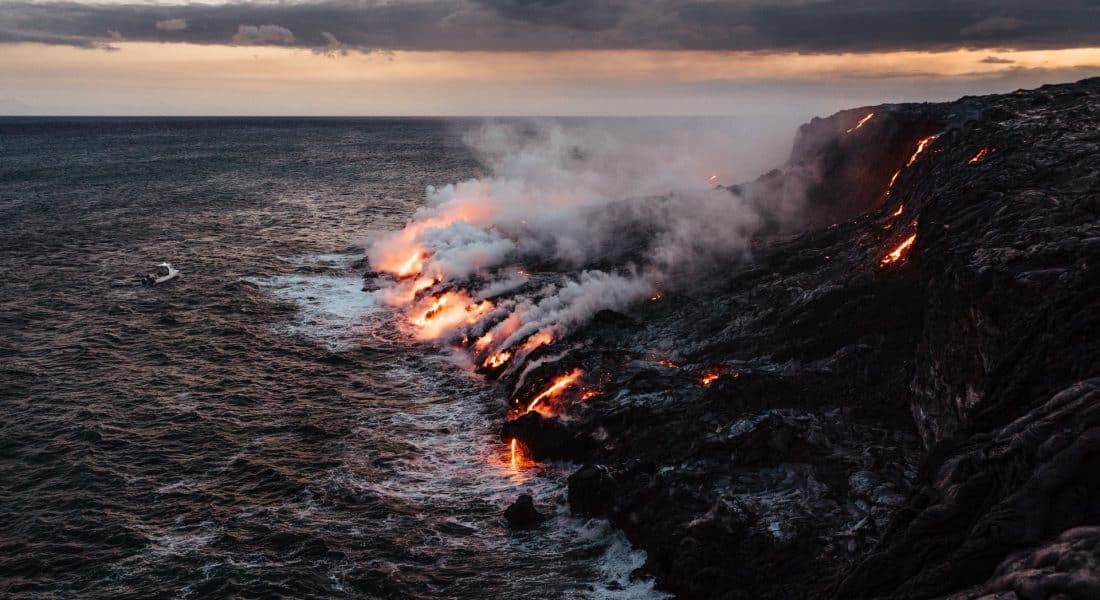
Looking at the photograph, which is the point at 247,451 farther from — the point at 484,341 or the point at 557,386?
the point at 484,341

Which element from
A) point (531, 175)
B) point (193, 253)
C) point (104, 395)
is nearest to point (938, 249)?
point (104, 395)

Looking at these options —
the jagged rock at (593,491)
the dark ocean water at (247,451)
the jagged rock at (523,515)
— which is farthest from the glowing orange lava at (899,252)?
the jagged rock at (523,515)

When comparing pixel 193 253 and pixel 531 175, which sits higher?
pixel 531 175

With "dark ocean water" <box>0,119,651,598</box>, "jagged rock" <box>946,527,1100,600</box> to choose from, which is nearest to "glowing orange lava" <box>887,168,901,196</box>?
"dark ocean water" <box>0,119,651,598</box>

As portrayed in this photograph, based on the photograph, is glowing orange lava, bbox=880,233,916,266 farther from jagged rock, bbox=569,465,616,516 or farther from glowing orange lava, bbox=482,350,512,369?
glowing orange lava, bbox=482,350,512,369

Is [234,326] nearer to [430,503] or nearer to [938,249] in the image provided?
[430,503]

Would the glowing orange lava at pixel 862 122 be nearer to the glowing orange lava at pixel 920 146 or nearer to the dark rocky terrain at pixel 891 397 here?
the dark rocky terrain at pixel 891 397
